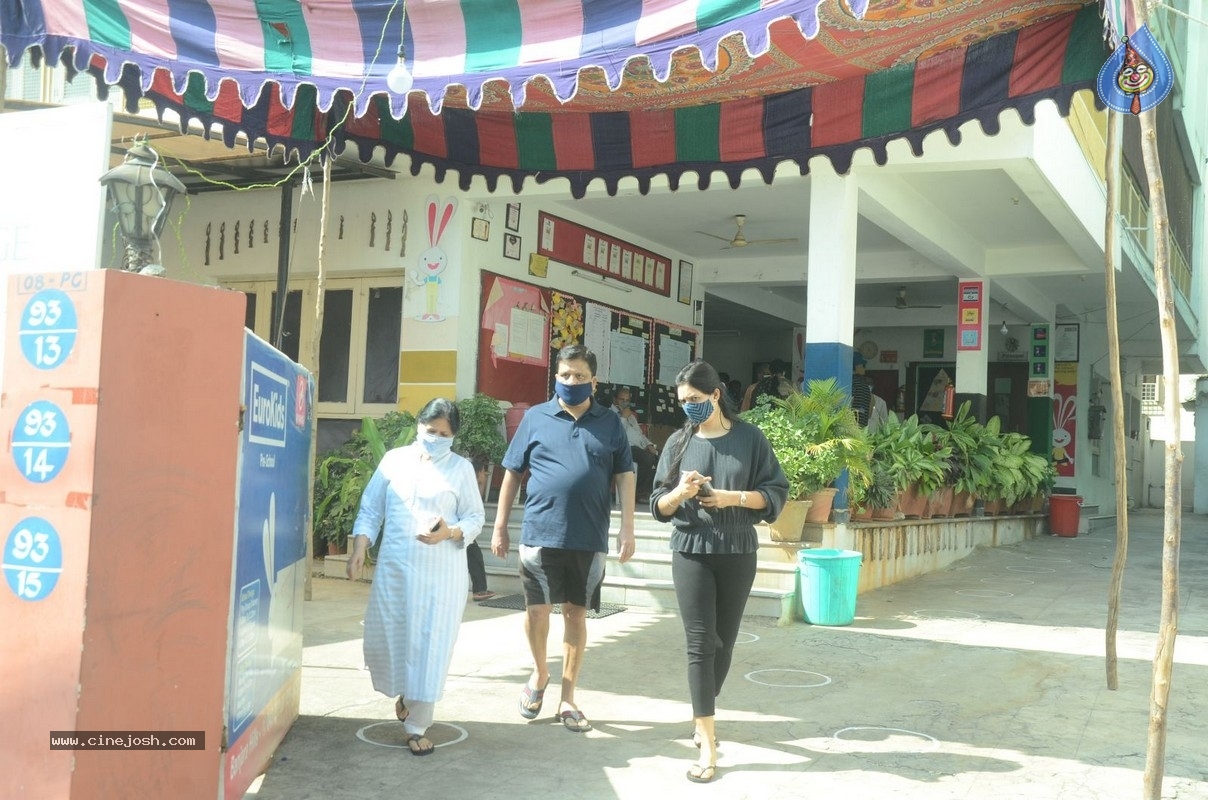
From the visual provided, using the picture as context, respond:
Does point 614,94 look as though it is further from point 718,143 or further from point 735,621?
point 735,621

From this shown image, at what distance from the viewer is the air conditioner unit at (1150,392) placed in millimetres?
30375

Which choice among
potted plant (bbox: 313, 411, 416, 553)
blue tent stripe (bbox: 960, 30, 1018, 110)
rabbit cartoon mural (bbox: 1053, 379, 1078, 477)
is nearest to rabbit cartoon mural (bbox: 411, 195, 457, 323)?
potted plant (bbox: 313, 411, 416, 553)

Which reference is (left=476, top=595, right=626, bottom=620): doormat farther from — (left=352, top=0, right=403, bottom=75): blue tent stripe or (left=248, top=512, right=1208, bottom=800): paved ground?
(left=352, top=0, right=403, bottom=75): blue tent stripe

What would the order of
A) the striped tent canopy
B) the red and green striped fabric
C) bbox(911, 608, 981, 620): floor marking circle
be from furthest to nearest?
bbox(911, 608, 981, 620): floor marking circle, the red and green striped fabric, the striped tent canopy

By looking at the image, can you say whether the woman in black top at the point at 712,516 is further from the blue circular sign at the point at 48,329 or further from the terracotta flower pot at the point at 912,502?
the terracotta flower pot at the point at 912,502

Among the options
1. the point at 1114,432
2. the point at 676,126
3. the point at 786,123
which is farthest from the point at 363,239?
the point at 1114,432

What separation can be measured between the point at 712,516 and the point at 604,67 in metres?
2.60

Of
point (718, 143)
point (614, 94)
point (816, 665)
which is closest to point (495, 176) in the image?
point (614, 94)

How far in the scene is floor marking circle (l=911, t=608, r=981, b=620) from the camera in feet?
27.3

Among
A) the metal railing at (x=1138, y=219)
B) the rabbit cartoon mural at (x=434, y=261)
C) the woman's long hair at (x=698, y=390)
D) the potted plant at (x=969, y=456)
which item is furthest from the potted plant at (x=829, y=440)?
the metal railing at (x=1138, y=219)

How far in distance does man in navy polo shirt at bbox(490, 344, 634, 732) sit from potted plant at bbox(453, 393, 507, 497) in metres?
5.28

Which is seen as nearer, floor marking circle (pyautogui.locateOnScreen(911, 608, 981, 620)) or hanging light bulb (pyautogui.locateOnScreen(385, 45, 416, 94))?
hanging light bulb (pyautogui.locateOnScreen(385, 45, 416, 94))

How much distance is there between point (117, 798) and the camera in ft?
9.57

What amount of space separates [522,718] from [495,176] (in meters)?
4.54
